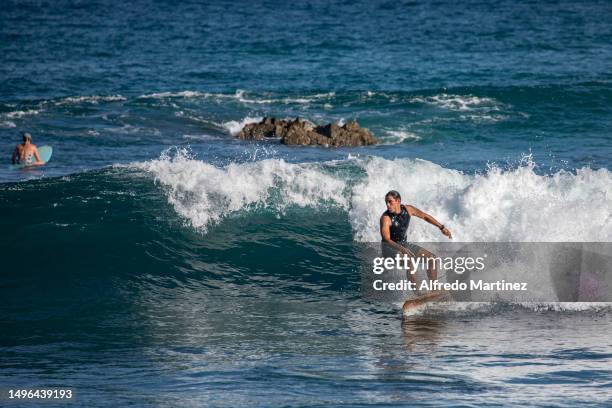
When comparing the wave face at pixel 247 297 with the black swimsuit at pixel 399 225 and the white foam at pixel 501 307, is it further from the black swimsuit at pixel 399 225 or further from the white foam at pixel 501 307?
the black swimsuit at pixel 399 225

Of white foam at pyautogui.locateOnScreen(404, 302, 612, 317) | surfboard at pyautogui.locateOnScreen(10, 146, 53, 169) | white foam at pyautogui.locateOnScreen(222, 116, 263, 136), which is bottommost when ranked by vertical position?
white foam at pyautogui.locateOnScreen(404, 302, 612, 317)

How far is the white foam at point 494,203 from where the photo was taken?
14.5 m

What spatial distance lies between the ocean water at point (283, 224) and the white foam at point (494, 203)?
1.7 inches

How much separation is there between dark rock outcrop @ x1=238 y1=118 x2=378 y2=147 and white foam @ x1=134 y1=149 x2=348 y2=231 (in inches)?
176

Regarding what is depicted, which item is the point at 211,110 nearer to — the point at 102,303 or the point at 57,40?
the point at 102,303

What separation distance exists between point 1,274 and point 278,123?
34.0 ft

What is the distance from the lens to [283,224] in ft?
53.1

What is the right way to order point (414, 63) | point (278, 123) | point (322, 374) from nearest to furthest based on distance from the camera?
point (322, 374) → point (278, 123) → point (414, 63)

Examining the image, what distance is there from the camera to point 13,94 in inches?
1147

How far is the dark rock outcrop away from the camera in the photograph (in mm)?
22047

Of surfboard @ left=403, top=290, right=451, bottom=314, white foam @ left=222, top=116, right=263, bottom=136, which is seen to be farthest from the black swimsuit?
white foam @ left=222, top=116, right=263, bottom=136

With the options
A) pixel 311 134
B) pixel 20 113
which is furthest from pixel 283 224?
pixel 20 113

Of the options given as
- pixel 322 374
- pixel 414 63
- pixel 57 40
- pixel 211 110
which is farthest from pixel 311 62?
pixel 322 374

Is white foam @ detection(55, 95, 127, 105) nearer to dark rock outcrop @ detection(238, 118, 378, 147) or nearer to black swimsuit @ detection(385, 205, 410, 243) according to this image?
dark rock outcrop @ detection(238, 118, 378, 147)
